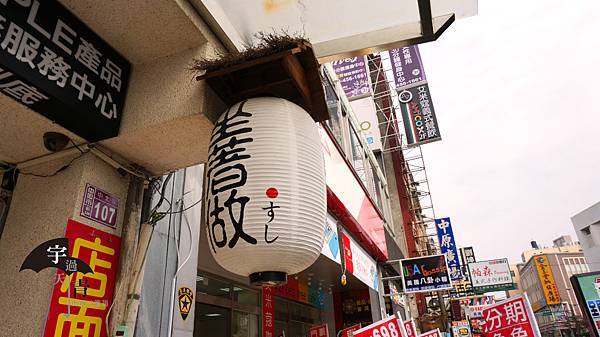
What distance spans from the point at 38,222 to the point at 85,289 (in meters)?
0.67

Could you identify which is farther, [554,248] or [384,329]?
[554,248]

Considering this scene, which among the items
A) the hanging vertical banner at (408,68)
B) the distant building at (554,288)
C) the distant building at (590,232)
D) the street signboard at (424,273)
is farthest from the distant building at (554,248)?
the street signboard at (424,273)

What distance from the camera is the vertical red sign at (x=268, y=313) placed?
26.6ft

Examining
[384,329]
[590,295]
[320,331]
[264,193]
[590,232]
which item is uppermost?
[590,232]

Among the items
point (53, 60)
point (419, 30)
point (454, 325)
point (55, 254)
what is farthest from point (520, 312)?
point (454, 325)

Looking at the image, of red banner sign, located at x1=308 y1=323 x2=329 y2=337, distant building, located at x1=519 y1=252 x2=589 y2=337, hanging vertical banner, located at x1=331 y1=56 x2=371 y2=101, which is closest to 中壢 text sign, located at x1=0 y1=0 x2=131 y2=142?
red banner sign, located at x1=308 y1=323 x2=329 y2=337

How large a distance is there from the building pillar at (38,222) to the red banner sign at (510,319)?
562 cm

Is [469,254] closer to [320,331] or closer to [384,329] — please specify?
[320,331]

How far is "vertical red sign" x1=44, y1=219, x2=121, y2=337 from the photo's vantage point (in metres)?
2.64

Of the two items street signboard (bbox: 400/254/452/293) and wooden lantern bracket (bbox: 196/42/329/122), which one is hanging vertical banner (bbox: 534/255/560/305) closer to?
street signboard (bbox: 400/254/452/293)

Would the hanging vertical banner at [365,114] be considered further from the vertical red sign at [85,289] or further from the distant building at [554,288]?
the distant building at [554,288]

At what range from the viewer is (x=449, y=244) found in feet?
71.6

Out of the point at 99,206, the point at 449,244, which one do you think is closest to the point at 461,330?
the point at 449,244

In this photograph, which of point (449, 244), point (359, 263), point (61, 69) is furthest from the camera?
point (449, 244)
